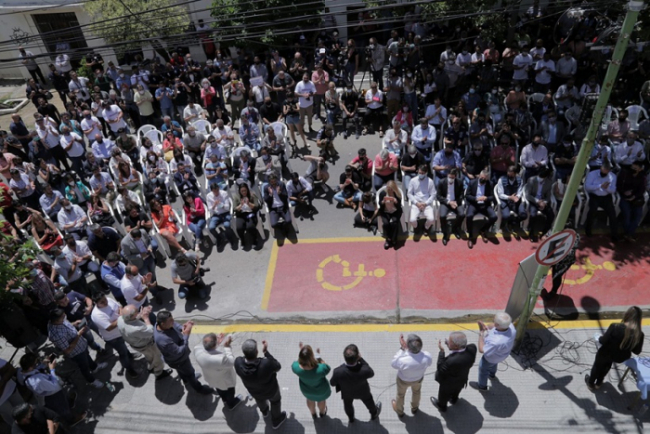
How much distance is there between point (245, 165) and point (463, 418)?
22.7ft

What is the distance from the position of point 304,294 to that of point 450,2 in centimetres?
925

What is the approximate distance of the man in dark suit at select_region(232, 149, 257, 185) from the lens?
416 inches

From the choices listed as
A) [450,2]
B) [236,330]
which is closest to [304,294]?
[236,330]

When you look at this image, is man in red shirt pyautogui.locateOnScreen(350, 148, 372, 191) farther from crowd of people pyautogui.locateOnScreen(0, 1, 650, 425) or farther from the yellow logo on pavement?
the yellow logo on pavement

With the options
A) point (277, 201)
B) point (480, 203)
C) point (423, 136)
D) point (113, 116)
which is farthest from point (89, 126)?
point (480, 203)

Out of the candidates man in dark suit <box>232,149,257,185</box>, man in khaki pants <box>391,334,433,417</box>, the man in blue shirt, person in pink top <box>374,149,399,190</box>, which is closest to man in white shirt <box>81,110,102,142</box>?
the man in blue shirt

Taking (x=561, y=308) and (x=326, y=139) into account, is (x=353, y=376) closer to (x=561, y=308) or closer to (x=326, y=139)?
(x=561, y=308)

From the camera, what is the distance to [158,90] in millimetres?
13203

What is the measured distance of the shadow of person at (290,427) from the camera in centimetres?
605

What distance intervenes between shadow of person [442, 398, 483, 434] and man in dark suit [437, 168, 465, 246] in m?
3.49

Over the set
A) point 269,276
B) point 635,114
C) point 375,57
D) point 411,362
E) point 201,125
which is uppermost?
point 375,57

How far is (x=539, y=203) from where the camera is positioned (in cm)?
867

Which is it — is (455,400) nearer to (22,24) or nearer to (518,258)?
(518,258)

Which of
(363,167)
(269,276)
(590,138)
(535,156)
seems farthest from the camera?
(363,167)
